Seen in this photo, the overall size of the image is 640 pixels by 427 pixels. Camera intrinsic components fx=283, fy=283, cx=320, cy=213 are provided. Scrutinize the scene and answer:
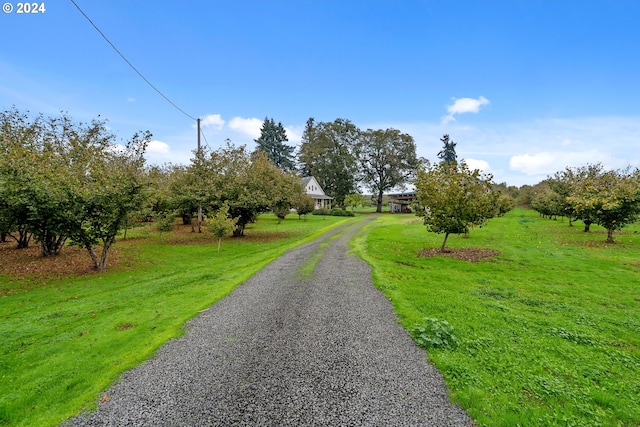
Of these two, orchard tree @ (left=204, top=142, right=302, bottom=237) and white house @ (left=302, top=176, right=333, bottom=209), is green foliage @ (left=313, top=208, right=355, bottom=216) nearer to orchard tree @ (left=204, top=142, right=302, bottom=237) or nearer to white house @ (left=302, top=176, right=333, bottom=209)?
white house @ (left=302, top=176, right=333, bottom=209)

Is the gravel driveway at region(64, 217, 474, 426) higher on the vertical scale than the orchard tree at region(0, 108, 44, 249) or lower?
lower

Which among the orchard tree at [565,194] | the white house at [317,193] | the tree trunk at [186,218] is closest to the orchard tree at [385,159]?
the white house at [317,193]

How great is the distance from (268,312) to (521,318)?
232 inches

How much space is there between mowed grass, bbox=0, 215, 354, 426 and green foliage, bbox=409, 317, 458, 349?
492 cm

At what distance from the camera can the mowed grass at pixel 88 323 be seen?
13.5 ft

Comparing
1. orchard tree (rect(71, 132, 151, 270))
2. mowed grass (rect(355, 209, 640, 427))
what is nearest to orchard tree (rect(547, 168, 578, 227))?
mowed grass (rect(355, 209, 640, 427))

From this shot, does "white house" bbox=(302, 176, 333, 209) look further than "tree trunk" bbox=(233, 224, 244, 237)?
Yes

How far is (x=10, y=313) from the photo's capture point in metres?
7.65

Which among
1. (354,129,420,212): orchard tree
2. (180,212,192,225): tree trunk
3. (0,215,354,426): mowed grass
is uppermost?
(354,129,420,212): orchard tree

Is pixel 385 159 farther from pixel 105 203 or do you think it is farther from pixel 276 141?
pixel 105 203

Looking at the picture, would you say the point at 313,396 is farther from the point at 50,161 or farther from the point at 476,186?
the point at 50,161

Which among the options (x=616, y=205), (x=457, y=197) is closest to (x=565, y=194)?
(x=616, y=205)

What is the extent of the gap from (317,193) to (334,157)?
8.02 m

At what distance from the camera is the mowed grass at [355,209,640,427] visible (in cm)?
374
